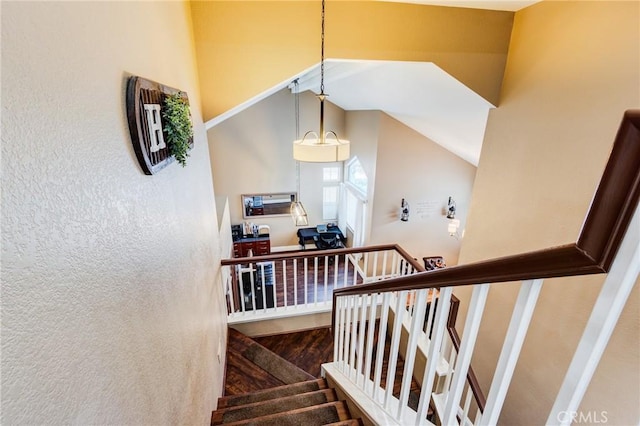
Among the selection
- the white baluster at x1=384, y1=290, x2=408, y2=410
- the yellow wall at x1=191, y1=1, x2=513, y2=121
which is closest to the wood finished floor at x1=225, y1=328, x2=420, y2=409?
the white baluster at x1=384, y1=290, x2=408, y2=410

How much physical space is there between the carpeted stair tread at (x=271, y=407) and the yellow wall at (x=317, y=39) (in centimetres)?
220

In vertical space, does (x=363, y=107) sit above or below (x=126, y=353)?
above

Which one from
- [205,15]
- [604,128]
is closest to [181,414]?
[205,15]

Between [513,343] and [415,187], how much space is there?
206 inches

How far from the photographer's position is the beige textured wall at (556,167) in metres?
1.56

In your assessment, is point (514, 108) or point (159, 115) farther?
point (514, 108)

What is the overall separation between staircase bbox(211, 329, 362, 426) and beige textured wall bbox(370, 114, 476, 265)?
339 centimetres

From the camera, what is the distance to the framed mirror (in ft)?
22.9

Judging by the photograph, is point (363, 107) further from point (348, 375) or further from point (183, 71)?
point (348, 375)

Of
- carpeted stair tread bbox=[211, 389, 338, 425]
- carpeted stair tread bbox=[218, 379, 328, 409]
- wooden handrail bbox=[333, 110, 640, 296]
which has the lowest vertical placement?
carpeted stair tread bbox=[218, 379, 328, 409]

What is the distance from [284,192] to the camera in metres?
7.10

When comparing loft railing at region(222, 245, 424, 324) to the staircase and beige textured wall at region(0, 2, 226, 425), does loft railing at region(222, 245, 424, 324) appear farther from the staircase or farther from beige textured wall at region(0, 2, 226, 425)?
beige textured wall at region(0, 2, 226, 425)

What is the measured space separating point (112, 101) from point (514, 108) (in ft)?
8.84

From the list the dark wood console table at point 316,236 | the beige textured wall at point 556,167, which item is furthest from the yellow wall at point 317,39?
the dark wood console table at point 316,236
